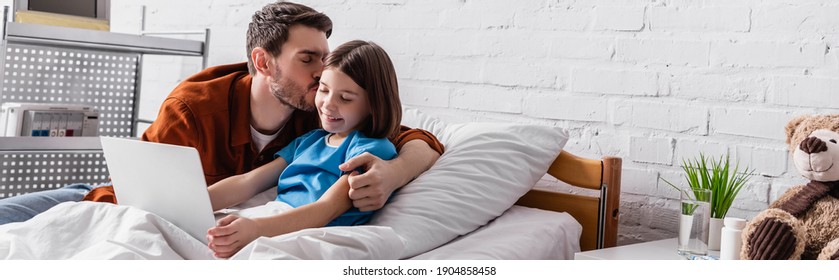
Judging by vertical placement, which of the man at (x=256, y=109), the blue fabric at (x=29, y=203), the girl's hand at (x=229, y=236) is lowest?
the blue fabric at (x=29, y=203)

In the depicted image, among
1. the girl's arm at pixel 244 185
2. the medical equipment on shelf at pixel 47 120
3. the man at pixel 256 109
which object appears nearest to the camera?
the girl's arm at pixel 244 185

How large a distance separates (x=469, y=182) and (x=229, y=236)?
47cm

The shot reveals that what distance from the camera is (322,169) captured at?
4.92ft

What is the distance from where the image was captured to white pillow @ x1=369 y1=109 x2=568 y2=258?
4.61 feet

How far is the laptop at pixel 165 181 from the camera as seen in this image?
1227mm

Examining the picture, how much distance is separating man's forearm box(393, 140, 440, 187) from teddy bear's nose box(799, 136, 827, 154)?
2.06 feet

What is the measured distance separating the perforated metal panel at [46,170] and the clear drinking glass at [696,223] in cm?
159

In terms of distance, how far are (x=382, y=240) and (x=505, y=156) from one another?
0.42 m

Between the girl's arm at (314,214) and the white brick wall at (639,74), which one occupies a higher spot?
the white brick wall at (639,74)

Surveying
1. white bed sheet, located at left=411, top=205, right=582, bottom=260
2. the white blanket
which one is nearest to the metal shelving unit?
the white blanket

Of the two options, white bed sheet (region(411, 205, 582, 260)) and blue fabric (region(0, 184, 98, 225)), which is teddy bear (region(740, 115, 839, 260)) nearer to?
white bed sheet (region(411, 205, 582, 260))

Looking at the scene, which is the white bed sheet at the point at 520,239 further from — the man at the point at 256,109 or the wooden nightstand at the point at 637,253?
the man at the point at 256,109

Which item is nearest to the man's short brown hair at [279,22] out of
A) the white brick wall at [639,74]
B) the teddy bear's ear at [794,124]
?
the white brick wall at [639,74]

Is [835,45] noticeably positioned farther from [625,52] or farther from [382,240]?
[382,240]
